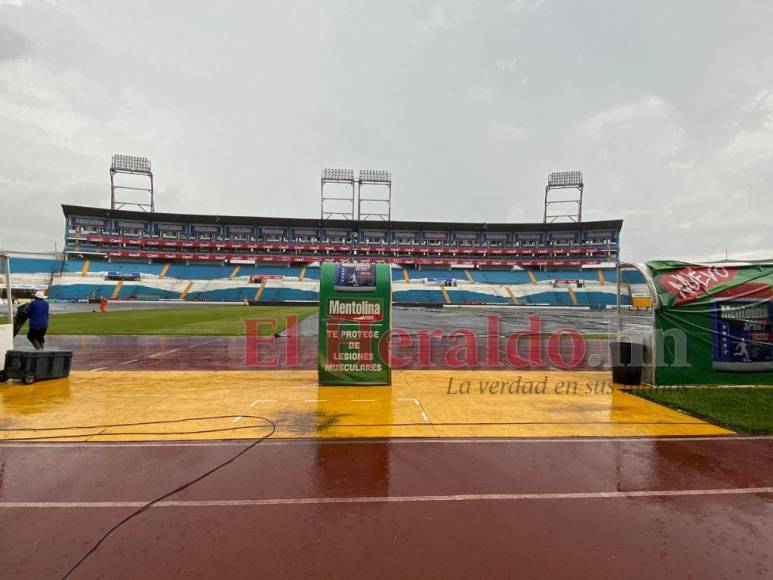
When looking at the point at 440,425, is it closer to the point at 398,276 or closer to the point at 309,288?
the point at 309,288

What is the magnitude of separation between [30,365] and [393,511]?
8.80 metres

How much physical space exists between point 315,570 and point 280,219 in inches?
2934

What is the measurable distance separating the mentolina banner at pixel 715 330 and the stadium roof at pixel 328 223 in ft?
222

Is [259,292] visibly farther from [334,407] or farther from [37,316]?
[334,407]

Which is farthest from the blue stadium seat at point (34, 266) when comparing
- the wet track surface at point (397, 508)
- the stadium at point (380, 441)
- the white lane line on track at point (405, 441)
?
the wet track surface at point (397, 508)

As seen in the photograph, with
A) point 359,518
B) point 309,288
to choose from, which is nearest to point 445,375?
point 359,518

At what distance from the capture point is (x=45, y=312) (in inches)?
376

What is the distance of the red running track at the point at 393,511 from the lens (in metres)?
2.88

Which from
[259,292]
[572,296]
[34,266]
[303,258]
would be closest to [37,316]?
[259,292]

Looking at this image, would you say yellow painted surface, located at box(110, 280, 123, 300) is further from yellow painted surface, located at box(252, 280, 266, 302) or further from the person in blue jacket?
the person in blue jacket

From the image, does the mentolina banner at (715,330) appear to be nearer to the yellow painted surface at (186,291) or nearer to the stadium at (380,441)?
the stadium at (380,441)

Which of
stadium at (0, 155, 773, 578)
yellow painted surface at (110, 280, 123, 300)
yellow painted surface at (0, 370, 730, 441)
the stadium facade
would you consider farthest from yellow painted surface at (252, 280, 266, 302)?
yellow painted surface at (0, 370, 730, 441)

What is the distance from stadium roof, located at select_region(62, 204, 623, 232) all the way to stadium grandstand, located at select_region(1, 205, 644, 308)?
0.19 metres

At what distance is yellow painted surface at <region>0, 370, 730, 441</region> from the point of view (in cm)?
578
